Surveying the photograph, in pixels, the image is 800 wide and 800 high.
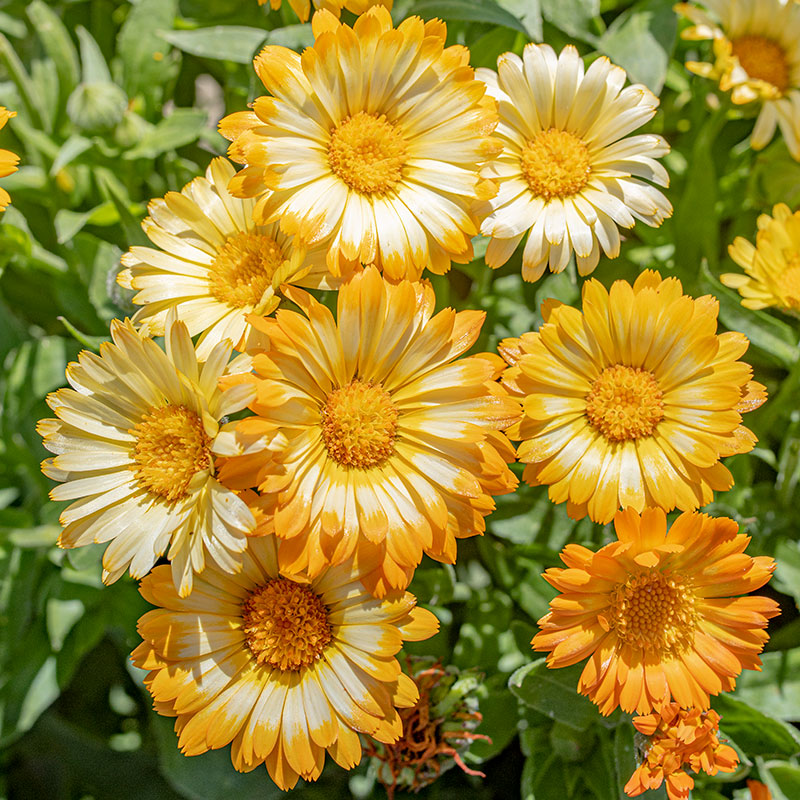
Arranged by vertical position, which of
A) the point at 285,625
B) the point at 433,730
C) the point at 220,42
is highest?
the point at 220,42

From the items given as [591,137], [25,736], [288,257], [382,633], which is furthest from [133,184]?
[25,736]

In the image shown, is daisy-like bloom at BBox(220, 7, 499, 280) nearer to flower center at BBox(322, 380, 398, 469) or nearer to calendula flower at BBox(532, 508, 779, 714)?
flower center at BBox(322, 380, 398, 469)

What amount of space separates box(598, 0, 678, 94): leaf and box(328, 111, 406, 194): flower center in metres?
0.59

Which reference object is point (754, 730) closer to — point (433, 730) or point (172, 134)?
point (433, 730)

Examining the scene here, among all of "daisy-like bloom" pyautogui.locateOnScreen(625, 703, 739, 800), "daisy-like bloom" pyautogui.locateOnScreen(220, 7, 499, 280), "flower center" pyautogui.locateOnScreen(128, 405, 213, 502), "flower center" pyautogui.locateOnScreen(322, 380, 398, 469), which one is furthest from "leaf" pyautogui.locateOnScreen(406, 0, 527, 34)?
"daisy-like bloom" pyautogui.locateOnScreen(625, 703, 739, 800)

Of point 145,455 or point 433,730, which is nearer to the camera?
point 145,455

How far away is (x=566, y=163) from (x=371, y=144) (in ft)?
1.00

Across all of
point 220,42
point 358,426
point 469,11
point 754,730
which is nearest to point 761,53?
point 469,11

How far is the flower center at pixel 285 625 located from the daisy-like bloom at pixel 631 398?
0.37 m

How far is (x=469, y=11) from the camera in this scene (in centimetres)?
140

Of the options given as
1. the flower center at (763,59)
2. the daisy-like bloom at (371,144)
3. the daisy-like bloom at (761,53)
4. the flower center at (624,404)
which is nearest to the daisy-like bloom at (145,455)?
the daisy-like bloom at (371,144)

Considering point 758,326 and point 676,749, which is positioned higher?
point 758,326

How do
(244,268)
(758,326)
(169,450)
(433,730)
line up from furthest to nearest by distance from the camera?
1. (758,326)
2. (433,730)
3. (244,268)
4. (169,450)

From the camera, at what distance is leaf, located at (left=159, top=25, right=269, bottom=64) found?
1.51m
